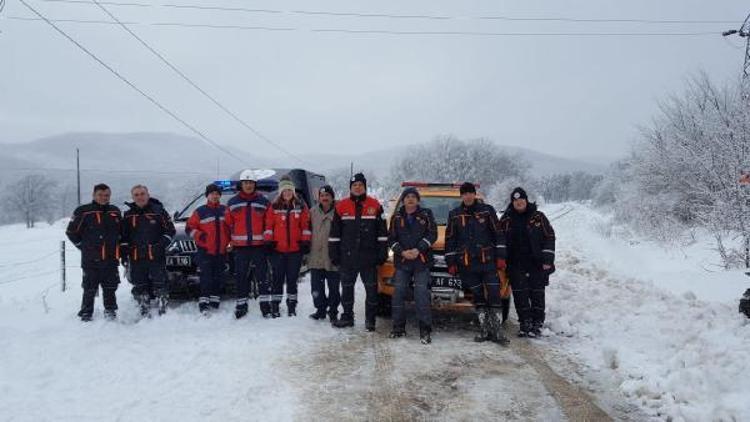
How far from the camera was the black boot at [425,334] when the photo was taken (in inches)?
248

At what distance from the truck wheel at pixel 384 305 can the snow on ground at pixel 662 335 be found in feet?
7.33

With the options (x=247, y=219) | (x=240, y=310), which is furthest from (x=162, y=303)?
(x=247, y=219)

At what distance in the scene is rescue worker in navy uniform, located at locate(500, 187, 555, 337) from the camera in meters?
6.74

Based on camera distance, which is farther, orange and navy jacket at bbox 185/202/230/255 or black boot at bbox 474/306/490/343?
→ orange and navy jacket at bbox 185/202/230/255

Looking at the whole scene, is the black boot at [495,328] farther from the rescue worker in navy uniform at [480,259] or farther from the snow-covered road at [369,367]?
the snow-covered road at [369,367]

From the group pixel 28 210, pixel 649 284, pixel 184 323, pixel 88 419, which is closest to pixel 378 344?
pixel 184 323

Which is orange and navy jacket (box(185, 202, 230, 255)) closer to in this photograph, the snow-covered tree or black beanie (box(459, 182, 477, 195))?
black beanie (box(459, 182, 477, 195))

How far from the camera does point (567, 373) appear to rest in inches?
208

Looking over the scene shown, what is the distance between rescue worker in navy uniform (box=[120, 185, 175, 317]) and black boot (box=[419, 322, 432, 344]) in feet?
11.8

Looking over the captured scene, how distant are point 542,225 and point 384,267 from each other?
7.11 ft

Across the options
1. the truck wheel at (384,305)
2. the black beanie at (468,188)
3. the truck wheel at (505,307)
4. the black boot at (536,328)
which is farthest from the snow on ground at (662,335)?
the truck wheel at (384,305)

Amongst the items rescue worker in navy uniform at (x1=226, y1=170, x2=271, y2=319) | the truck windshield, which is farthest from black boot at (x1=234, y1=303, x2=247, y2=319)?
the truck windshield

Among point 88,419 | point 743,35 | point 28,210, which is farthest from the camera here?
point 28,210

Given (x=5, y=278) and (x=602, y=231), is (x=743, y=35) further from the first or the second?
(x=5, y=278)
